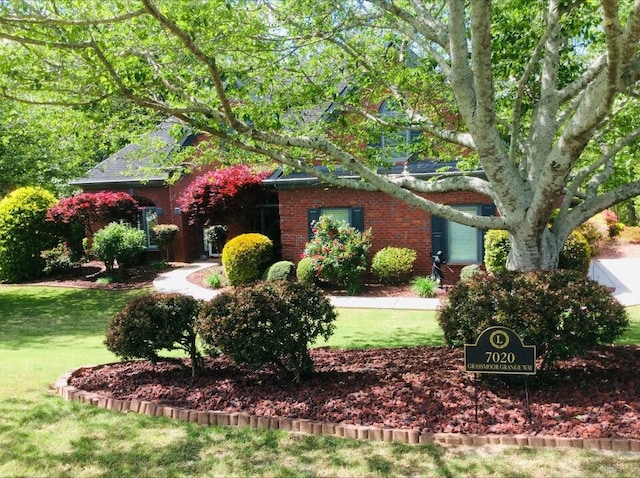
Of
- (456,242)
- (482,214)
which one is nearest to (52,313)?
(456,242)

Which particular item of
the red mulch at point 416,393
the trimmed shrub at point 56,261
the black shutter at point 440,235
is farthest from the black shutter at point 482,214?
the trimmed shrub at point 56,261

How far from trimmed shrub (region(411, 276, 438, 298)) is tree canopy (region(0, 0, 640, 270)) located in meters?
5.75

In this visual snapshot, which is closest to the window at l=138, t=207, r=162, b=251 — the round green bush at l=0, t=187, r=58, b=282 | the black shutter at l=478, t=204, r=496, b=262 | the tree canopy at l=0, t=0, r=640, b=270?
the round green bush at l=0, t=187, r=58, b=282

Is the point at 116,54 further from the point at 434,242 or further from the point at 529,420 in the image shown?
the point at 434,242

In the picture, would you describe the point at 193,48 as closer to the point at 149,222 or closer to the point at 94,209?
the point at 94,209

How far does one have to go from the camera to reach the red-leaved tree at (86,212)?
19500mm

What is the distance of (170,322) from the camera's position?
6.54 metres

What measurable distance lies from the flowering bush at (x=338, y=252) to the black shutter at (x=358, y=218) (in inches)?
24.7

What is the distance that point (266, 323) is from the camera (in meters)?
5.89

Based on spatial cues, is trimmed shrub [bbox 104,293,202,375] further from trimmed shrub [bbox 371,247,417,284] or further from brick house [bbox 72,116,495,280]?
trimmed shrub [bbox 371,247,417,284]

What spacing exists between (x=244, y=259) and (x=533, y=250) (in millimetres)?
11652

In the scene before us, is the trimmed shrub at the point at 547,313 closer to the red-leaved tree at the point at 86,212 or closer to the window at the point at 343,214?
the window at the point at 343,214

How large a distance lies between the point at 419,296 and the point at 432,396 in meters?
9.70

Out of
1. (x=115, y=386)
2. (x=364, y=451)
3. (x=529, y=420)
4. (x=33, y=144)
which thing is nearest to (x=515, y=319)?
(x=529, y=420)
